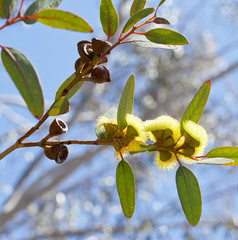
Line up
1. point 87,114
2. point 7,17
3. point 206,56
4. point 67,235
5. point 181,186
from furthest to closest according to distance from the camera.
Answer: point 206,56 → point 87,114 → point 67,235 → point 181,186 → point 7,17

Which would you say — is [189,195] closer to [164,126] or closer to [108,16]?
[164,126]

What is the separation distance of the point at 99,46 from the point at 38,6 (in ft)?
0.42

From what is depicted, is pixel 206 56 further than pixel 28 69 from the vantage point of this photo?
Yes

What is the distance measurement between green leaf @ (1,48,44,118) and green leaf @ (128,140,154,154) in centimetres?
16

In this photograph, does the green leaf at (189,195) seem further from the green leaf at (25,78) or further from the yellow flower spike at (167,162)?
the green leaf at (25,78)

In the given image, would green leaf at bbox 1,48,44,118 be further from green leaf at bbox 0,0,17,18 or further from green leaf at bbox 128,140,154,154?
green leaf at bbox 128,140,154,154

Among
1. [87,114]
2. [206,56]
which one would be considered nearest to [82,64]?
[87,114]

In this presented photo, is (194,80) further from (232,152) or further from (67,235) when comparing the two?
(232,152)

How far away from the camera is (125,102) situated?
0.67m

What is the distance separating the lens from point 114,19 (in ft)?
2.24

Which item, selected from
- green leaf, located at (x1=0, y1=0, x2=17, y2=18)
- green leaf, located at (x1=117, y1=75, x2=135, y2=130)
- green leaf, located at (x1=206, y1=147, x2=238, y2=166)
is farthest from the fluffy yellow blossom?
green leaf, located at (x1=0, y1=0, x2=17, y2=18)

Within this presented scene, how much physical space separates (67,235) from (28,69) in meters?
4.00

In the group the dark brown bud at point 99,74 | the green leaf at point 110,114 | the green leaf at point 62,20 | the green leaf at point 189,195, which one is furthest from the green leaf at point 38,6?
the green leaf at point 189,195

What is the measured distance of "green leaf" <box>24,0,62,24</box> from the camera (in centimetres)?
61
